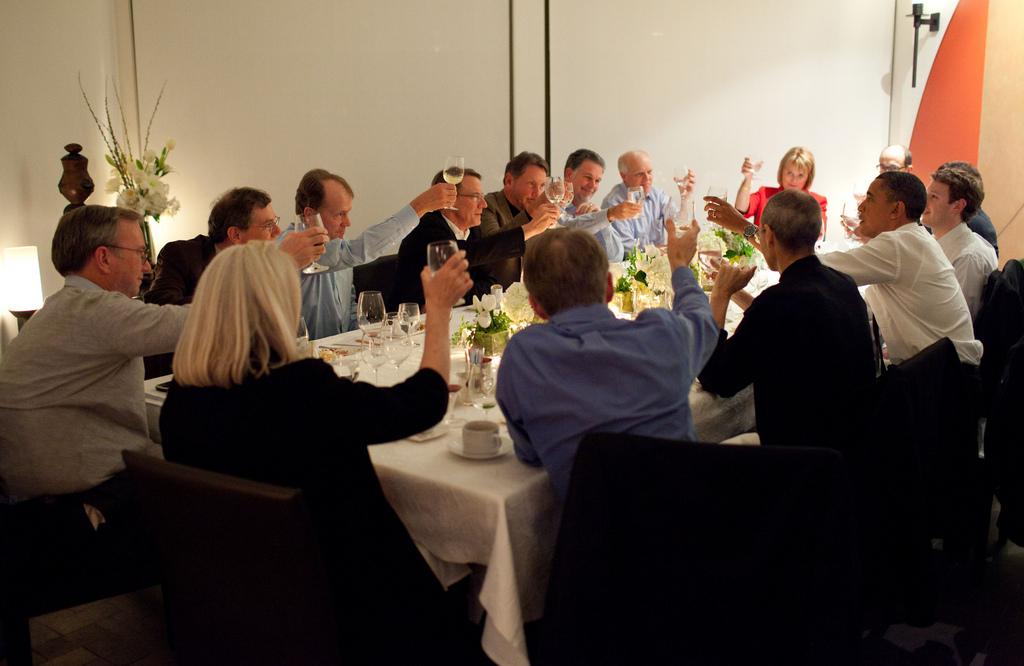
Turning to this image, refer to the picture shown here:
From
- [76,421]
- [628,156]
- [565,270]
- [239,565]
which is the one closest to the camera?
[239,565]

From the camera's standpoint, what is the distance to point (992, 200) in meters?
6.49

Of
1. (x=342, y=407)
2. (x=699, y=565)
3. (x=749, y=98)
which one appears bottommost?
(x=699, y=565)

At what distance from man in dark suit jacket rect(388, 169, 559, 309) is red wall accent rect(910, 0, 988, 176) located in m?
4.88

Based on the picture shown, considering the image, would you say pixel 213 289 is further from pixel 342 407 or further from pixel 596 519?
pixel 596 519

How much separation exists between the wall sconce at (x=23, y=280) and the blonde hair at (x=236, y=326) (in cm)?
327

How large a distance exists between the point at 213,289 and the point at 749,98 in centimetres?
674

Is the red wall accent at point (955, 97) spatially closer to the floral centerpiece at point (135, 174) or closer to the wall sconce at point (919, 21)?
the wall sconce at point (919, 21)

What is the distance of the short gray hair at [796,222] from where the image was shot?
7.71ft

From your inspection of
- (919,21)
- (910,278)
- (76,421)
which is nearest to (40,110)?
(76,421)

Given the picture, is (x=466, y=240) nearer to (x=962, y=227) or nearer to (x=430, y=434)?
(x=430, y=434)

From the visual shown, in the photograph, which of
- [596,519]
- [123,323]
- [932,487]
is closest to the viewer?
[596,519]

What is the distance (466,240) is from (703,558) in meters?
2.62

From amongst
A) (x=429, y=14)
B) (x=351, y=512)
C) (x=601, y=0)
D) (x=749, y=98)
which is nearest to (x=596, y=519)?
(x=351, y=512)

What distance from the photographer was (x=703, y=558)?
149 centimetres
